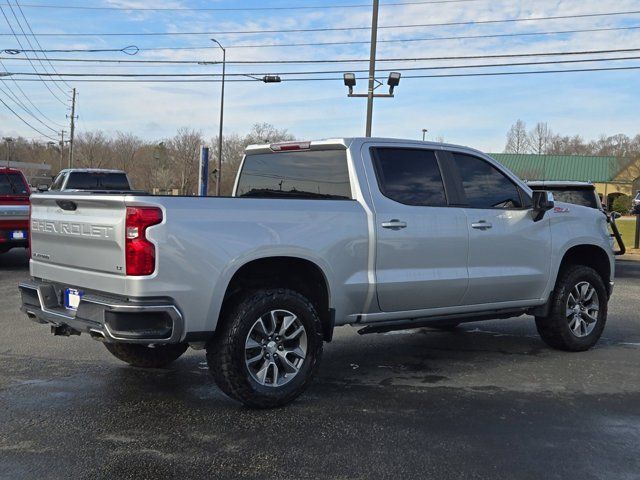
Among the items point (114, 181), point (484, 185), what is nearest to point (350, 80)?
point (114, 181)

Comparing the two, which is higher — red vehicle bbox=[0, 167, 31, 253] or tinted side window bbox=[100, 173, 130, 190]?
tinted side window bbox=[100, 173, 130, 190]

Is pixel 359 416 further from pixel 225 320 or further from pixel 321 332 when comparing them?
pixel 225 320

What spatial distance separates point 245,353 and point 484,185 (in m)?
2.91

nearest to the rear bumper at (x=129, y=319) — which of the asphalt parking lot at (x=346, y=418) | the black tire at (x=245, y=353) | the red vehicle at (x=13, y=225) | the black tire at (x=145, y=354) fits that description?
the black tire at (x=245, y=353)

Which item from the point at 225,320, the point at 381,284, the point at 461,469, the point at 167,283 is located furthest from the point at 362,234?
the point at 461,469

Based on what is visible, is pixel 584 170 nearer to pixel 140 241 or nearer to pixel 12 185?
pixel 12 185

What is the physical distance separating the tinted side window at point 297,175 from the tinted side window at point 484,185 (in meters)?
1.23

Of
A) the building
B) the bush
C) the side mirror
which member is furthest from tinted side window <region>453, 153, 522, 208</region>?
the building

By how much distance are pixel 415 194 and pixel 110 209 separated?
2.58 metres

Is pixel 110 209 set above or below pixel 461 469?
above

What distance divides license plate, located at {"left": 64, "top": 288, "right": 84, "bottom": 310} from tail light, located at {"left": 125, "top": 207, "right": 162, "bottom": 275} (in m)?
0.69

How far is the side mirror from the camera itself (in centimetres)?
608

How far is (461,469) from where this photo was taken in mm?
3674

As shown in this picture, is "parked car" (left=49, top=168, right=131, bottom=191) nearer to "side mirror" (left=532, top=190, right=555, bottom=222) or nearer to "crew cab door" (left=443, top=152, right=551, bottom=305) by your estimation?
"crew cab door" (left=443, top=152, right=551, bottom=305)
